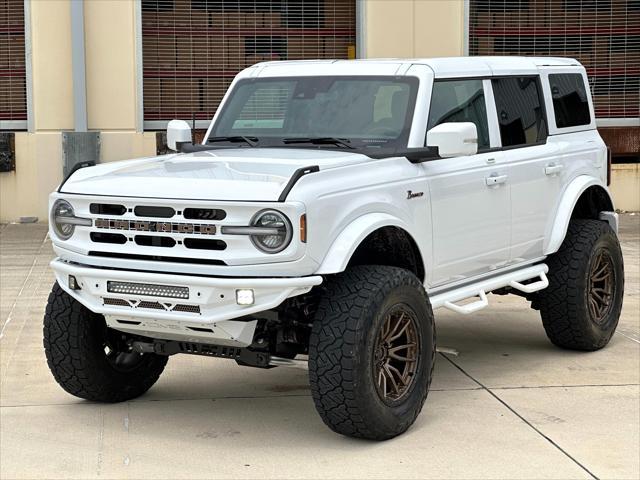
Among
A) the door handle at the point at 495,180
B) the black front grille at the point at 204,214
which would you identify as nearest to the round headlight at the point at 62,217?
the black front grille at the point at 204,214

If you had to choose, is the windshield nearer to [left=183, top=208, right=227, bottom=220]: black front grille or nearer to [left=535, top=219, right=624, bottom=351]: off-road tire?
[left=183, top=208, right=227, bottom=220]: black front grille

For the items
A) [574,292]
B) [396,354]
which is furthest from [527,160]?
[396,354]

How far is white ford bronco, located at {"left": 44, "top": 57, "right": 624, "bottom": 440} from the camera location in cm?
561

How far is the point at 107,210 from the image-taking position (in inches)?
234

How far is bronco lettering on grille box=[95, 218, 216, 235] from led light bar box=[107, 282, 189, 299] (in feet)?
0.87

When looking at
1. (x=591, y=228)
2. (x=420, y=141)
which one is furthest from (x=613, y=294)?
(x=420, y=141)

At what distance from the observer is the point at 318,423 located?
631 centimetres

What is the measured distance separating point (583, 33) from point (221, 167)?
Answer: 11.5 meters

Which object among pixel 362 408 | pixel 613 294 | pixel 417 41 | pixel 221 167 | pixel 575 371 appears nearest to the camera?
pixel 362 408

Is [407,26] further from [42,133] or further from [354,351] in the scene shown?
[354,351]

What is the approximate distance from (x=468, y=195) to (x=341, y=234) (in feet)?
4.26

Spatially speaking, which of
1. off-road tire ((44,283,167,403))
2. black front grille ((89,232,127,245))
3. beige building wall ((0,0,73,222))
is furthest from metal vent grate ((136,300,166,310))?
beige building wall ((0,0,73,222))

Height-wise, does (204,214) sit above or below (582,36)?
below

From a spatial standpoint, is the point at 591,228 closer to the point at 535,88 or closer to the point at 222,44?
the point at 535,88
